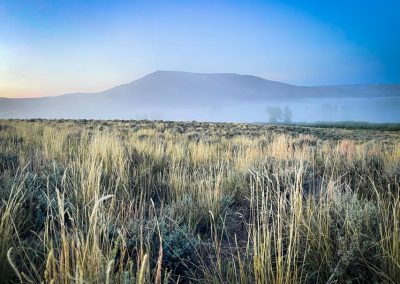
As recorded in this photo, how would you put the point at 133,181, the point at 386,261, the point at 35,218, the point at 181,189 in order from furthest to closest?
the point at 133,181 < the point at 181,189 < the point at 35,218 < the point at 386,261

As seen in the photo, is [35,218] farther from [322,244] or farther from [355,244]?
[355,244]

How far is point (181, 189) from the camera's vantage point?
4516 mm

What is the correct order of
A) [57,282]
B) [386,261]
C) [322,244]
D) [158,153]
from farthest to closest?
[158,153], [322,244], [386,261], [57,282]

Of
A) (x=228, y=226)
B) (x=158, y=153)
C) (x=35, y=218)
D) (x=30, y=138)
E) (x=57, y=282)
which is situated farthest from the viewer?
(x=30, y=138)

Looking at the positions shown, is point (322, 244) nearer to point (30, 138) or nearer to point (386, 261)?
point (386, 261)

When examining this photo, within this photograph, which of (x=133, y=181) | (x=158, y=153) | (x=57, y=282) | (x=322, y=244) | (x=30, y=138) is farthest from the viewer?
(x=30, y=138)

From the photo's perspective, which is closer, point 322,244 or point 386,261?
point 386,261

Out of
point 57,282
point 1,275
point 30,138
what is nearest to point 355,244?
point 57,282

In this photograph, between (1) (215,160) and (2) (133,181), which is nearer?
(2) (133,181)

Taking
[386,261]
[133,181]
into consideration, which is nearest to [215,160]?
[133,181]

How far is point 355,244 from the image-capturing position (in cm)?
247

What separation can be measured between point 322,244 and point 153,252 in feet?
4.42

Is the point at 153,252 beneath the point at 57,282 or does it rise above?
beneath

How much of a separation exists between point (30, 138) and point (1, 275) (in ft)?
30.6
